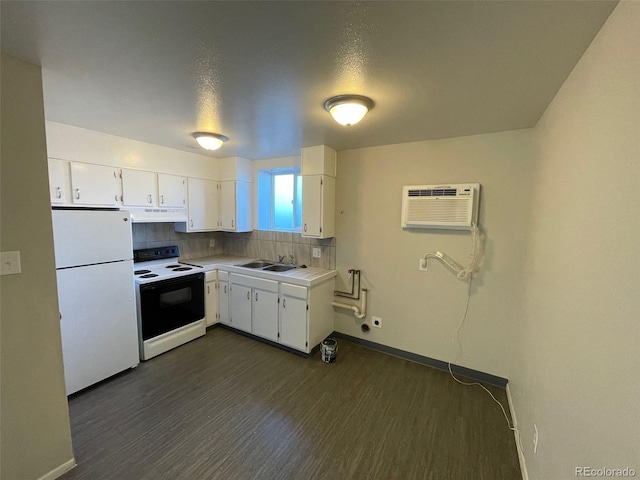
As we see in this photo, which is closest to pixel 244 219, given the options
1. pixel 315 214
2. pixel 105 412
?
pixel 315 214

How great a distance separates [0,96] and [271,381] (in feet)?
8.82

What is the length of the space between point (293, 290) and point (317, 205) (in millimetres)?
1020

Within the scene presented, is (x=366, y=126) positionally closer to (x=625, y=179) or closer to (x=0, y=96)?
(x=625, y=179)

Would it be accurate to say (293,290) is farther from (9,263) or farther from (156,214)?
(9,263)

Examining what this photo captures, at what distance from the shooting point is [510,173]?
2387mm

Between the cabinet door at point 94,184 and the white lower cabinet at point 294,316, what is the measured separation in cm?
201

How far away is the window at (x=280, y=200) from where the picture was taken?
152 inches

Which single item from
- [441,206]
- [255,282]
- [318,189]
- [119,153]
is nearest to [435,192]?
[441,206]

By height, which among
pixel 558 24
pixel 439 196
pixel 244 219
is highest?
pixel 558 24

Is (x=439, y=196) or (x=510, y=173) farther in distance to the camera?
(x=439, y=196)

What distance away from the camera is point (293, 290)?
118 inches

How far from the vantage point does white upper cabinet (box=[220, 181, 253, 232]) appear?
3842mm

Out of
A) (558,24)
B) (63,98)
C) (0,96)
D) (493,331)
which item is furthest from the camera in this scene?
(493,331)

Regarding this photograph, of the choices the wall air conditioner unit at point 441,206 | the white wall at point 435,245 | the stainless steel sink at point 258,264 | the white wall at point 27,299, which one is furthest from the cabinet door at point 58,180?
the wall air conditioner unit at point 441,206
